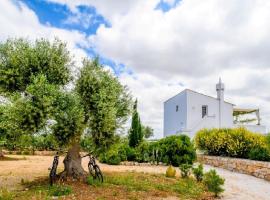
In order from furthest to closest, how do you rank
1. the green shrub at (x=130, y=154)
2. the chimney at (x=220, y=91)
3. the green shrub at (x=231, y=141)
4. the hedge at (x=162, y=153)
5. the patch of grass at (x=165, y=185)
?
the chimney at (x=220, y=91), the green shrub at (x=130, y=154), the hedge at (x=162, y=153), the green shrub at (x=231, y=141), the patch of grass at (x=165, y=185)

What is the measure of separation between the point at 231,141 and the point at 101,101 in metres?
11.7

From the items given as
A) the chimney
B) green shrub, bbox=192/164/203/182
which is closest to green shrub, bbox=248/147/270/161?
green shrub, bbox=192/164/203/182

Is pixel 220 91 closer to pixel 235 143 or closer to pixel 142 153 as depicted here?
pixel 235 143

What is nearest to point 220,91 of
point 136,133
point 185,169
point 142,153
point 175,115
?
point 175,115

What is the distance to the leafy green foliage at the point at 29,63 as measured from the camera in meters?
10.0

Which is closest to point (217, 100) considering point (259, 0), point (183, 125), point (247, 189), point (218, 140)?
point (183, 125)

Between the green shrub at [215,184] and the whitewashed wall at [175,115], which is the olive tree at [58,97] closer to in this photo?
the green shrub at [215,184]

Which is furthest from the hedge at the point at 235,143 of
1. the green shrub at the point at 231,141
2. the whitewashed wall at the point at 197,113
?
the whitewashed wall at the point at 197,113

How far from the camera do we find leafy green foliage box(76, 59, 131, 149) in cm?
954

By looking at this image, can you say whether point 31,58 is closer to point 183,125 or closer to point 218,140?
point 218,140

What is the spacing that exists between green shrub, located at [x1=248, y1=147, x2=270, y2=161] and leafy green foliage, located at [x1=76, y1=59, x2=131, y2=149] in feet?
28.8

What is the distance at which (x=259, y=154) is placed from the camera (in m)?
16.4

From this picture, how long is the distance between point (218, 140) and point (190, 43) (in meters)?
6.15

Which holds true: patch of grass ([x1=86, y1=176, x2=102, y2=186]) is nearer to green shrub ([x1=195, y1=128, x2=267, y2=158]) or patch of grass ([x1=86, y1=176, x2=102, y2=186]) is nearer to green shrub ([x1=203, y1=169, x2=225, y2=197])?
green shrub ([x1=203, y1=169, x2=225, y2=197])
